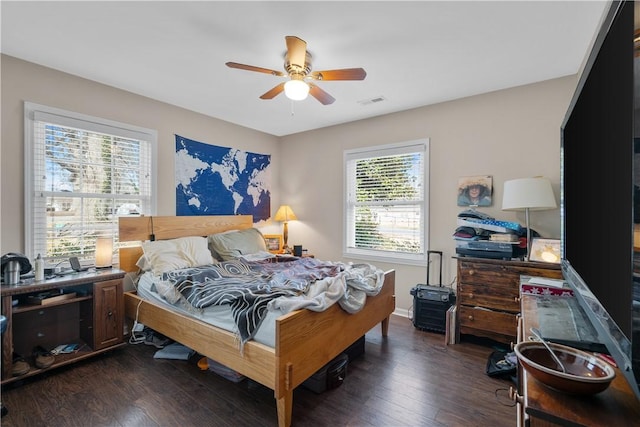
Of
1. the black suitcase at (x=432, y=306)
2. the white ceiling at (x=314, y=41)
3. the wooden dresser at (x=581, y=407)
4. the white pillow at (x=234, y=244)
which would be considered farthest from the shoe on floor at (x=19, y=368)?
the black suitcase at (x=432, y=306)

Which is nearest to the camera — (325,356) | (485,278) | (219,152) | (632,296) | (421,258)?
(632,296)

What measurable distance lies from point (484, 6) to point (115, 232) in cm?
374

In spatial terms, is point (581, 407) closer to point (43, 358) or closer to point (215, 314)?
point (215, 314)

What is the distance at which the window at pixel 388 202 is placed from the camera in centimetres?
359

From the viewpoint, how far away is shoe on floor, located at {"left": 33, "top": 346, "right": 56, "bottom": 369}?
2168 millimetres

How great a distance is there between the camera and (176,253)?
9.91ft

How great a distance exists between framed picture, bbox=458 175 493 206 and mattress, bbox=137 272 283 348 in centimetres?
248

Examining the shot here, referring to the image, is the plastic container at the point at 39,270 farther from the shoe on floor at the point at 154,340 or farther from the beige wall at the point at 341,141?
the shoe on floor at the point at 154,340

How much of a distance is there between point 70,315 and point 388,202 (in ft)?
11.8

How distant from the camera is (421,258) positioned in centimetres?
355

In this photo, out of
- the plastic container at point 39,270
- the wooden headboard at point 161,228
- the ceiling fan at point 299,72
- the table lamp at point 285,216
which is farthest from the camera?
the table lamp at point 285,216

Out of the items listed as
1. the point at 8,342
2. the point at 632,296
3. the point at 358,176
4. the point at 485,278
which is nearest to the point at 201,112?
the point at 358,176

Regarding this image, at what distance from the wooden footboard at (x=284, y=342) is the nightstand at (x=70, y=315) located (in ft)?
0.97

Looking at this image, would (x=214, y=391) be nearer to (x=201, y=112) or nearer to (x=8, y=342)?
(x=8, y=342)
